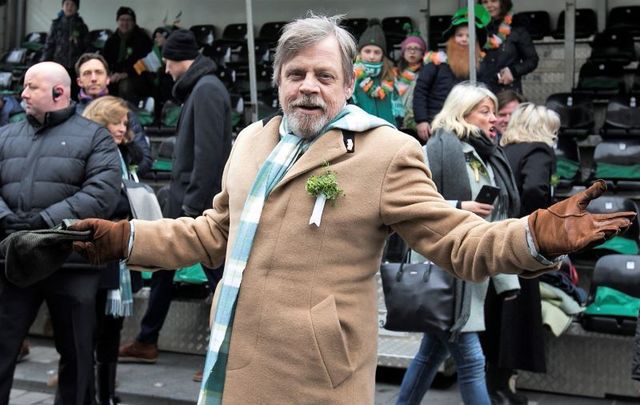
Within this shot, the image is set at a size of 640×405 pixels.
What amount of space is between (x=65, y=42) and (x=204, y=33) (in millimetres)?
2474

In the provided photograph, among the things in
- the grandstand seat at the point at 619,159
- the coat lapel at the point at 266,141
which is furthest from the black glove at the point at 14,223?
the grandstand seat at the point at 619,159

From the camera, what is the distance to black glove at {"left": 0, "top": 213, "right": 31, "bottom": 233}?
5258 mm

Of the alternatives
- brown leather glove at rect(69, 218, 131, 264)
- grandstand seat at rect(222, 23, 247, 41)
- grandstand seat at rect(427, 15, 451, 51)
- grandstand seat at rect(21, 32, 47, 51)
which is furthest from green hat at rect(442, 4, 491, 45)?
grandstand seat at rect(21, 32, 47, 51)

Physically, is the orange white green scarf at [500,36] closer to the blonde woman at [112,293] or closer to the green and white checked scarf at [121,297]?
the blonde woman at [112,293]

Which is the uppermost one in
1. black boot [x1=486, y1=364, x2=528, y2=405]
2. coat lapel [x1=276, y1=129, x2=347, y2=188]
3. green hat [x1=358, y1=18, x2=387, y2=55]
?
green hat [x1=358, y1=18, x2=387, y2=55]

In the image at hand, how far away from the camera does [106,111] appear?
19.9 ft

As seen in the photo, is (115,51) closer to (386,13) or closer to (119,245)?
(386,13)

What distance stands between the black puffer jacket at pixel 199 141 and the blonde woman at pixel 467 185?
1595 mm

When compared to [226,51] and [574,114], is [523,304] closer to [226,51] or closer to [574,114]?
[574,114]

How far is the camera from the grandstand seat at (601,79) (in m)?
10.5

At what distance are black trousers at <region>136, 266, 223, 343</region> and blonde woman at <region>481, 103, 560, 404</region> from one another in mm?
2021

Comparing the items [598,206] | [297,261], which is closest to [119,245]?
[297,261]

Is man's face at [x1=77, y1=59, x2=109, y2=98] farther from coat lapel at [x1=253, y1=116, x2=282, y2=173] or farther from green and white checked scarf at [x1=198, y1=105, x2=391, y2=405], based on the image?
green and white checked scarf at [x1=198, y1=105, x2=391, y2=405]

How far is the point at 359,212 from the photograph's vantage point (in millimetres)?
2998
